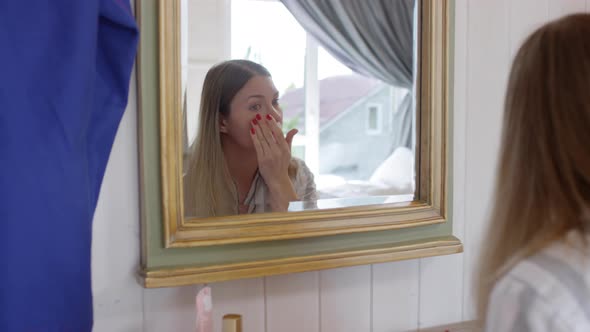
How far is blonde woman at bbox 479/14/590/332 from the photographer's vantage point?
496 millimetres

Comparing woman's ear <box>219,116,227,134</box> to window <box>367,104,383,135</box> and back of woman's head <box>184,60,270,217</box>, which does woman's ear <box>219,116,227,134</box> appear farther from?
window <box>367,104,383,135</box>

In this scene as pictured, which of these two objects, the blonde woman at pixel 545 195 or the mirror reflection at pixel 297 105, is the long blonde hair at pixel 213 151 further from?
the blonde woman at pixel 545 195

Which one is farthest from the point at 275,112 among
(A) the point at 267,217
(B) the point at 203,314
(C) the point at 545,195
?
(C) the point at 545,195

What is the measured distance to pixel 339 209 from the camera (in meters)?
0.90

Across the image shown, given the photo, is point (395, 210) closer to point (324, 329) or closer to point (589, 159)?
point (324, 329)

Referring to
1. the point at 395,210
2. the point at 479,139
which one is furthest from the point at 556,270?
the point at 479,139

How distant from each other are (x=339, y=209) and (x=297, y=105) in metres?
0.19

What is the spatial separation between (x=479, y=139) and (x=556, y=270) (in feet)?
1.91

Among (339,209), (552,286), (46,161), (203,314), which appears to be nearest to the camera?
(552,286)

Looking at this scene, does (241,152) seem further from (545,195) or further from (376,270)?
(545,195)

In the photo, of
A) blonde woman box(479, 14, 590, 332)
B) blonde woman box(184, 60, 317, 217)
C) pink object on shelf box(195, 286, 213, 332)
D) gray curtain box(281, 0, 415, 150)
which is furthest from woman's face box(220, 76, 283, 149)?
blonde woman box(479, 14, 590, 332)

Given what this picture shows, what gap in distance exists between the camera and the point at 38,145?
630 mm

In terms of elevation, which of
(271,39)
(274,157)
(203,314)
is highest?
(271,39)

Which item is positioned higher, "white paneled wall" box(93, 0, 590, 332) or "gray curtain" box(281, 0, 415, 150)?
"gray curtain" box(281, 0, 415, 150)
